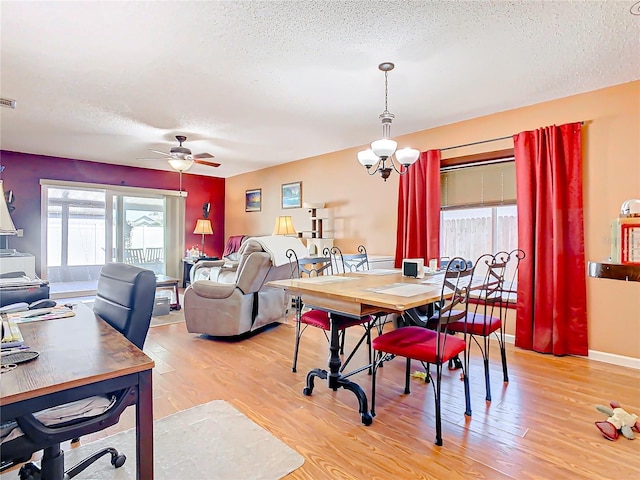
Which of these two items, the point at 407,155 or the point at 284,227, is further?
the point at 284,227

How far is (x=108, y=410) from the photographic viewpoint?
1132 millimetres

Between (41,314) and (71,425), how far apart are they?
71 centimetres

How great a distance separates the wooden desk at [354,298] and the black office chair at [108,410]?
1.00 metres

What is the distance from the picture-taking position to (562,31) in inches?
90.4

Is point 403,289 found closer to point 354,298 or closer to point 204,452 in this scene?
point 354,298

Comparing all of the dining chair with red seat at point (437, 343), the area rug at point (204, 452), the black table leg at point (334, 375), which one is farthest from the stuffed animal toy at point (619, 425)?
the area rug at point (204, 452)

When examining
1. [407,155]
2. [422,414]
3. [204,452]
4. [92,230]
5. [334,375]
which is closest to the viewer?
[204,452]

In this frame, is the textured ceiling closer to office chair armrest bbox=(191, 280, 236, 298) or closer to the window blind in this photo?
the window blind

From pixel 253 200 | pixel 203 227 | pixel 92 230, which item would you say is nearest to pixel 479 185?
pixel 253 200

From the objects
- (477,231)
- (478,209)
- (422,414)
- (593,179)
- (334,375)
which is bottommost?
(422,414)

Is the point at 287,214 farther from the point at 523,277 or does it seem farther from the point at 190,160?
the point at 523,277

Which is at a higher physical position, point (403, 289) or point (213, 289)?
point (403, 289)

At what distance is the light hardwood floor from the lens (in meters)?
1.72

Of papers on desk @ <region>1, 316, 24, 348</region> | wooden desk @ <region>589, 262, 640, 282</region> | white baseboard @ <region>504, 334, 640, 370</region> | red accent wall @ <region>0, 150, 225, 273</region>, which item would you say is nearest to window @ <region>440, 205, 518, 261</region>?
white baseboard @ <region>504, 334, 640, 370</region>
